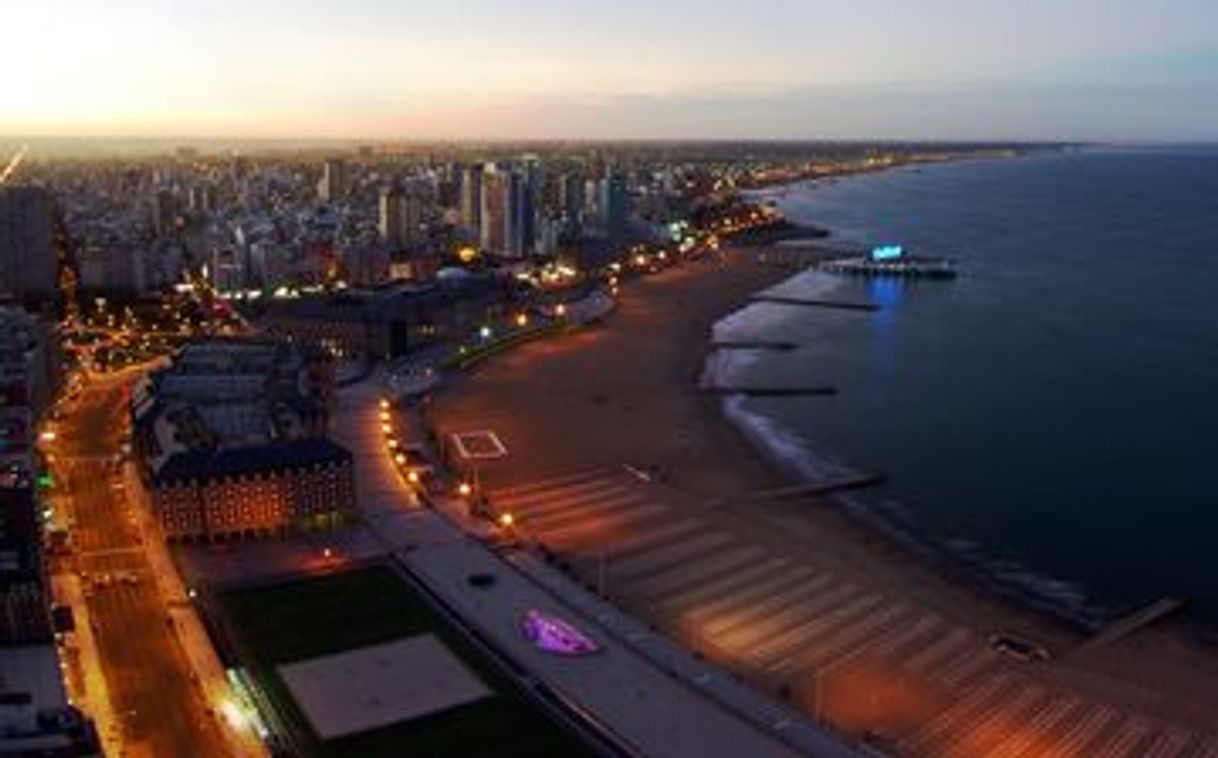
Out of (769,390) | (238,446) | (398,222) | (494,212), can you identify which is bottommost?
(769,390)

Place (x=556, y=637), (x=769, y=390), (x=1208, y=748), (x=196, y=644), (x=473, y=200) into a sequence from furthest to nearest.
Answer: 1. (x=473, y=200)
2. (x=769, y=390)
3. (x=196, y=644)
4. (x=556, y=637)
5. (x=1208, y=748)

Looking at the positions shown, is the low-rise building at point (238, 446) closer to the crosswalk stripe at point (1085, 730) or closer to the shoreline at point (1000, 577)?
the shoreline at point (1000, 577)

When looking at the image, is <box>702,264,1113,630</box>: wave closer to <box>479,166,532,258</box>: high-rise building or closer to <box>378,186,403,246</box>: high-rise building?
<box>479,166,532,258</box>: high-rise building

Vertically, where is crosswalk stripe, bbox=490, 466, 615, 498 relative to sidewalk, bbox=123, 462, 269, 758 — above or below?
below

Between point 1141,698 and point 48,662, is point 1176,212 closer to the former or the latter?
point 1141,698

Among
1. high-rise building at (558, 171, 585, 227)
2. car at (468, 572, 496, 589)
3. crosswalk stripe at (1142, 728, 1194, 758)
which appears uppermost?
high-rise building at (558, 171, 585, 227)

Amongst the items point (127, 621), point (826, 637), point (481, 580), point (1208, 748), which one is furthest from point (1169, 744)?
point (127, 621)

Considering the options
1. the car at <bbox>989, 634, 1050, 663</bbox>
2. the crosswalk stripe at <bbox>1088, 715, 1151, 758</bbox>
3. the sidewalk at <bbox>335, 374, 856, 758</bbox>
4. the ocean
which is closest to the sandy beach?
the crosswalk stripe at <bbox>1088, 715, 1151, 758</bbox>

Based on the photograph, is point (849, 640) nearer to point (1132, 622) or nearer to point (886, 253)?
point (1132, 622)
